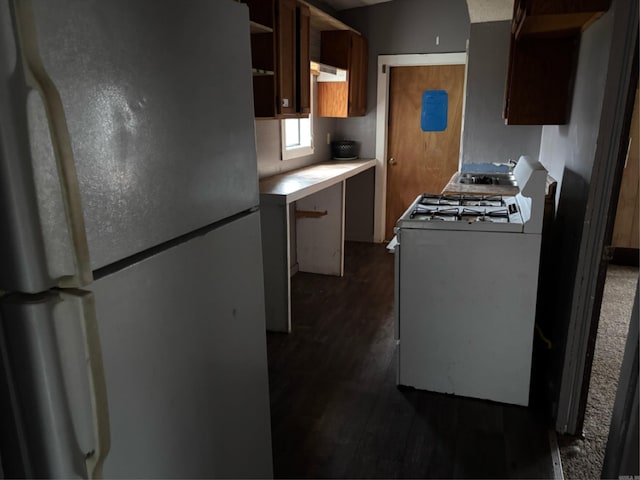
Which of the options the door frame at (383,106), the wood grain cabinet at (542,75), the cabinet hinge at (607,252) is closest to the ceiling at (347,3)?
the door frame at (383,106)

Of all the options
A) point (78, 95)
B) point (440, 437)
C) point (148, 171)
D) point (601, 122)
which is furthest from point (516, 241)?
point (78, 95)

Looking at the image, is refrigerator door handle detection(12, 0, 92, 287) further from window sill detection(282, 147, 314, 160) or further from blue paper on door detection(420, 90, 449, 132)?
blue paper on door detection(420, 90, 449, 132)

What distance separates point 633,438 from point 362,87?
440 cm

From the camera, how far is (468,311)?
2271 mm

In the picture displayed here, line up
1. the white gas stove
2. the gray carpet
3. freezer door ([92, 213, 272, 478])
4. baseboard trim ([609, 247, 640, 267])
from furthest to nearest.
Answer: baseboard trim ([609, 247, 640, 267]), the white gas stove, the gray carpet, freezer door ([92, 213, 272, 478])

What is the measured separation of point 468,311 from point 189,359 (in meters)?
1.60

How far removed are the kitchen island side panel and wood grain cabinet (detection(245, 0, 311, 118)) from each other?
4.58ft

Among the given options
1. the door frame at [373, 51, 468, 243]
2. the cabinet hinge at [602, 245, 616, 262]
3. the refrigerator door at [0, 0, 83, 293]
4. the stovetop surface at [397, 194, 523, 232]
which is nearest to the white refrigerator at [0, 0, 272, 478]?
the refrigerator door at [0, 0, 83, 293]

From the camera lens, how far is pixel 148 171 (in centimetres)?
85

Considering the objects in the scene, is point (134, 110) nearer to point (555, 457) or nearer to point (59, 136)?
point (59, 136)

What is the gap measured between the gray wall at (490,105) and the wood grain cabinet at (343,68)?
3.72ft

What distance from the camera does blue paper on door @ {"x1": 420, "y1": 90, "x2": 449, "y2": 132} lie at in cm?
491

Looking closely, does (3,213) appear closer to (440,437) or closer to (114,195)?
(114,195)

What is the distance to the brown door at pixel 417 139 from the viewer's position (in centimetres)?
488
